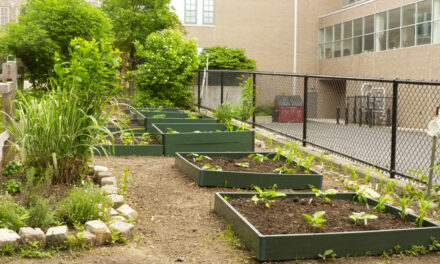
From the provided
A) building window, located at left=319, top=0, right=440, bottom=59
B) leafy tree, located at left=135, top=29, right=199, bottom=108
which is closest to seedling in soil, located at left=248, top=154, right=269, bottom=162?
leafy tree, located at left=135, top=29, right=199, bottom=108

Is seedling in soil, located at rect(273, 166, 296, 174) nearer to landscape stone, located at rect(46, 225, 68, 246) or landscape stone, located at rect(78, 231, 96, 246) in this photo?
landscape stone, located at rect(78, 231, 96, 246)

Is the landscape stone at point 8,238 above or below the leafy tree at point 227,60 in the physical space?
below

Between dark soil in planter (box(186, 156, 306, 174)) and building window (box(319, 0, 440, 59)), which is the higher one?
building window (box(319, 0, 440, 59))

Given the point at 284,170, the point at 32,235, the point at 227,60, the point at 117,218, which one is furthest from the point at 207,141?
the point at 227,60

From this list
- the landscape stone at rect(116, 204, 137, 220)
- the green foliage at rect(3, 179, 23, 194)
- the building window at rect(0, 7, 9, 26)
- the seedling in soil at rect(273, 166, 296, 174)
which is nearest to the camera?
the landscape stone at rect(116, 204, 137, 220)

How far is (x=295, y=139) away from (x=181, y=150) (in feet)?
7.43

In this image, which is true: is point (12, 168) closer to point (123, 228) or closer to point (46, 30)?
point (123, 228)

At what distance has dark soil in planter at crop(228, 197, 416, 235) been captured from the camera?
149 inches

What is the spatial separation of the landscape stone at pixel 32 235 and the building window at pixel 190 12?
89.1 ft

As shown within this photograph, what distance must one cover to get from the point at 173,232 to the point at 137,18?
608 inches

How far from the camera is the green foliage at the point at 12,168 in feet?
16.4

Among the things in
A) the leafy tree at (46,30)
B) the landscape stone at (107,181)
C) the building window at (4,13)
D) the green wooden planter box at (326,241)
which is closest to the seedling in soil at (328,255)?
the green wooden planter box at (326,241)

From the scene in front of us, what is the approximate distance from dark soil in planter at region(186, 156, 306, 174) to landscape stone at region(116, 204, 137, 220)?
1635 mm

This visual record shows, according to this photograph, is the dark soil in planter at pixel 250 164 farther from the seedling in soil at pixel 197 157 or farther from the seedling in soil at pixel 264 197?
the seedling in soil at pixel 264 197
